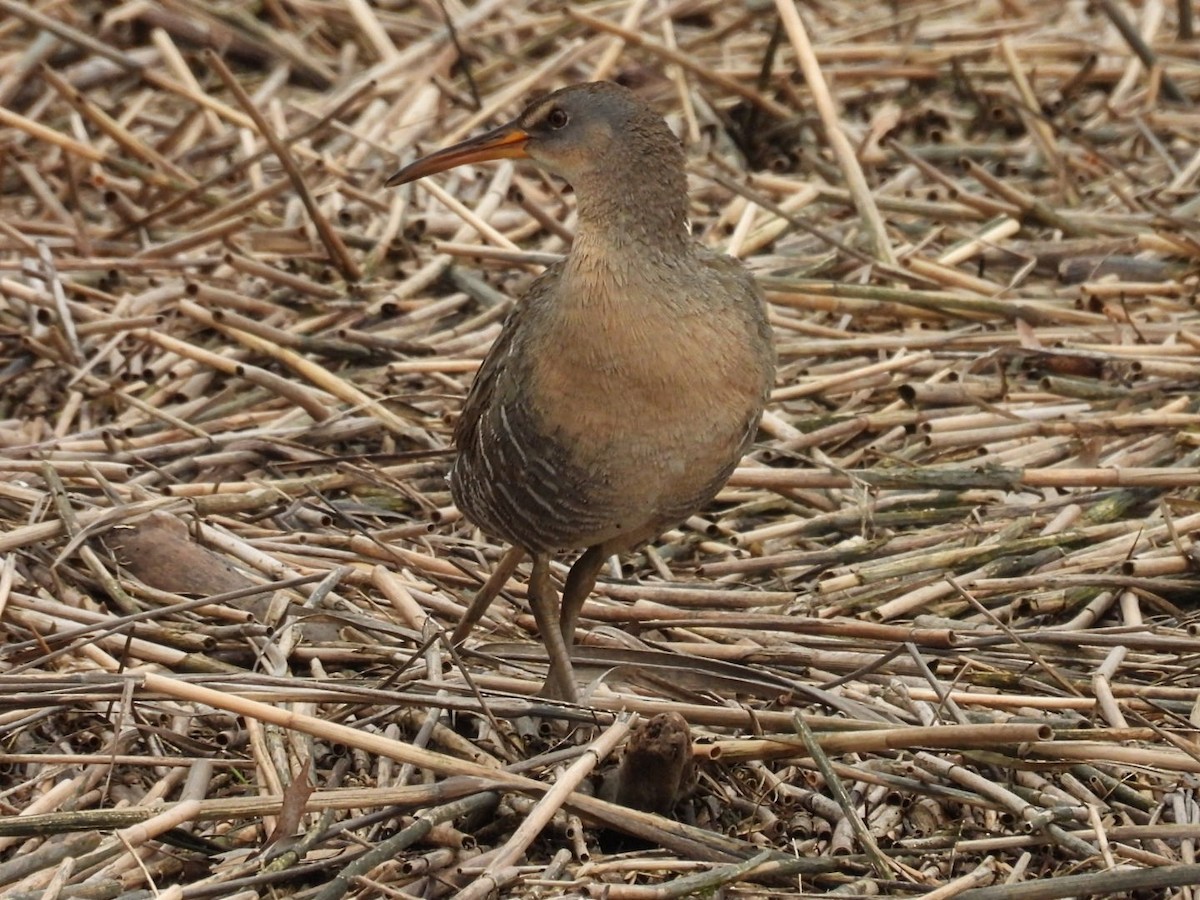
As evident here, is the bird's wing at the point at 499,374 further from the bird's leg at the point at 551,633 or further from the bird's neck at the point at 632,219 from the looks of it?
the bird's leg at the point at 551,633

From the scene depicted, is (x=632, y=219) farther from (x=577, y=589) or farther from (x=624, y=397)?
(x=577, y=589)

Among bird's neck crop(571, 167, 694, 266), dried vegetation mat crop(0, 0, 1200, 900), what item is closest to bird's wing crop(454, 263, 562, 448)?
bird's neck crop(571, 167, 694, 266)

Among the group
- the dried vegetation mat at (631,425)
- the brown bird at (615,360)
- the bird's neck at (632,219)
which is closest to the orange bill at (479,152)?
the brown bird at (615,360)

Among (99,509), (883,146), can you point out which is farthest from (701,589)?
(883,146)

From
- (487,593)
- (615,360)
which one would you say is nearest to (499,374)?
(615,360)

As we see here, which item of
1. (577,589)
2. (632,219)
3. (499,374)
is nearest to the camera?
(632,219)

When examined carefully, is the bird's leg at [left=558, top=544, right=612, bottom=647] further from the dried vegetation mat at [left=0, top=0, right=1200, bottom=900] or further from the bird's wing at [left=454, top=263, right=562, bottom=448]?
the bird's wing at [left=454, top=263, right=562, bottom=448]
